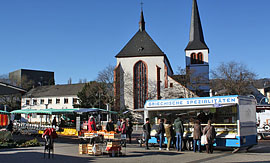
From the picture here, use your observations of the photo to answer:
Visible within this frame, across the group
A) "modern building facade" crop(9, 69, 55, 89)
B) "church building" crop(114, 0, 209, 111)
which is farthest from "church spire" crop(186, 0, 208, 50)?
"modern building facade" crop(9, 69, 55, 89)

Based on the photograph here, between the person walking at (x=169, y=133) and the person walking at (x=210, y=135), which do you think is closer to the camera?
the person walking at (x=210, y=135)

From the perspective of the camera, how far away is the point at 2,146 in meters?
16.7

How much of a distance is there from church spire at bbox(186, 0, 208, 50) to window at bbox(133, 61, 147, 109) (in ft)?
44.2

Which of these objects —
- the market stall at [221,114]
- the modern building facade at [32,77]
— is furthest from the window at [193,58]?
the market stall at [221,114]

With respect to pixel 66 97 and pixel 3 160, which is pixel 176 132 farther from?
pixel 66 97

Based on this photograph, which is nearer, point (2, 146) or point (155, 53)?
point (2, 146)

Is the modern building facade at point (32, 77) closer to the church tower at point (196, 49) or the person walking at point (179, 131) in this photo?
the church tower at point (196, 49)

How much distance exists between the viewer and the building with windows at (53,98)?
235 feet

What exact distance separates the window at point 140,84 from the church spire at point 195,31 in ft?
44.2

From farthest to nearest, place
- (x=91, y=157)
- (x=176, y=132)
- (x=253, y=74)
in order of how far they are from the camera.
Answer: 1. (x=253, y=74)
2. (x=176, y=132)
3. (x=91, y=157)

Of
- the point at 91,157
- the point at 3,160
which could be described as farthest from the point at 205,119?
the point at 3,160

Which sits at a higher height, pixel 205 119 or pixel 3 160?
pixel 205 119

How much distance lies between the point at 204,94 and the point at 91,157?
48.1 metres

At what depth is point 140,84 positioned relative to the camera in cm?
5731
